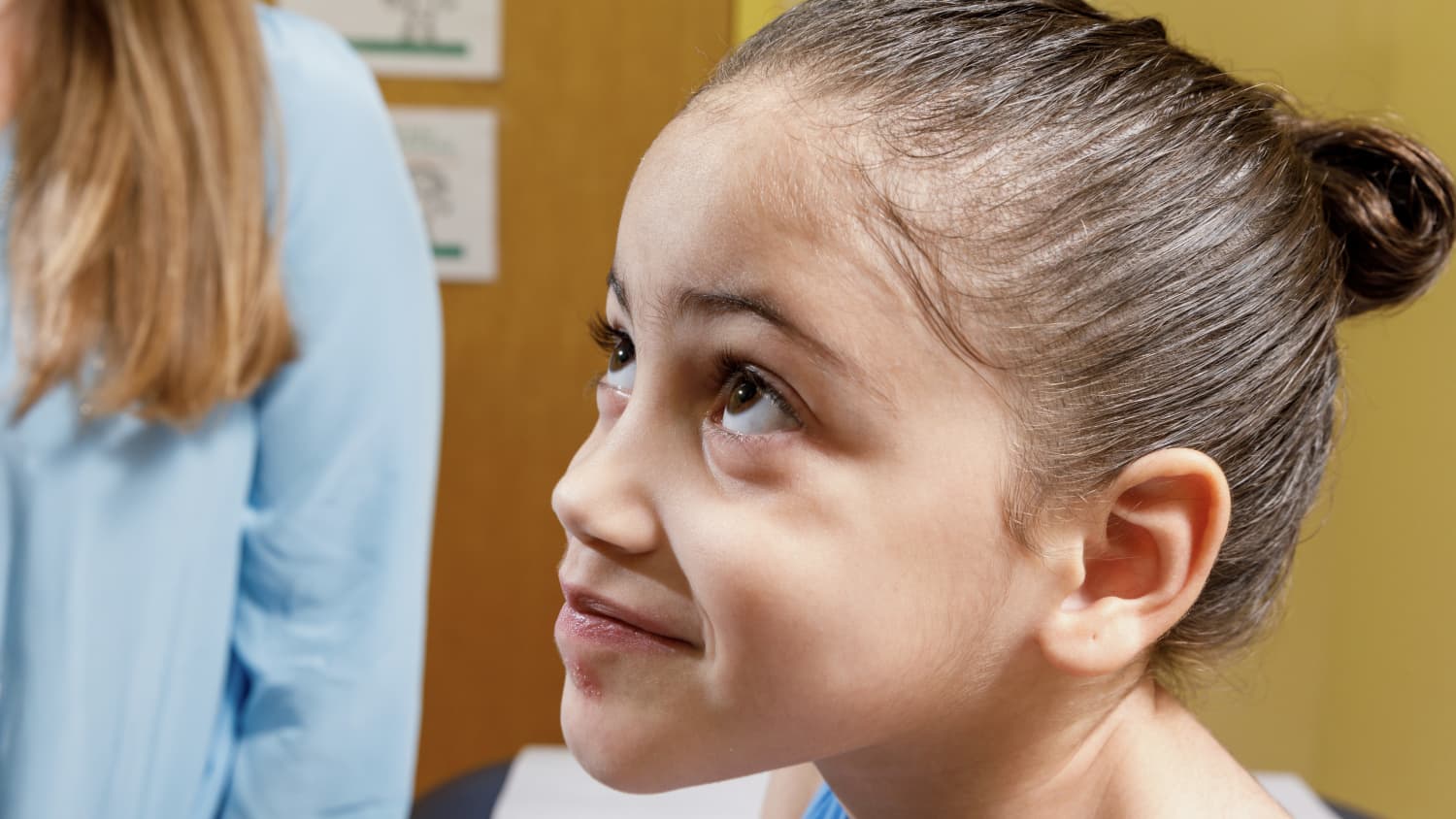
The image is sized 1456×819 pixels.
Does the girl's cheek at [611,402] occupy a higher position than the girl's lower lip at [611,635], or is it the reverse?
the girl's cheek at [611,402]

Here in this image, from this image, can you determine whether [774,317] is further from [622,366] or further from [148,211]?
[148,211]

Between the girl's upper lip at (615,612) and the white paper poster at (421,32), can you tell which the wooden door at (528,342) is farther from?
the girl's upper lip at (615,612)

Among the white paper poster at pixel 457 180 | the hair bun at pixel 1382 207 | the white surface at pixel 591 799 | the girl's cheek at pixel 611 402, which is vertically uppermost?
the hair bun at pixel 1382 207

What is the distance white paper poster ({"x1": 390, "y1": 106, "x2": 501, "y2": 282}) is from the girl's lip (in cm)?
144

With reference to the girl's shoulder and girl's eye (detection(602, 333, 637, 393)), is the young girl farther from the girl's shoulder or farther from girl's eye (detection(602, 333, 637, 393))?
the girl's shoulder

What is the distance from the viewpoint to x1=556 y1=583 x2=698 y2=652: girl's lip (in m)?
0.44

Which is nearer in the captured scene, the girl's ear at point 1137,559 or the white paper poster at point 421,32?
the girl's ear at point 1137,559

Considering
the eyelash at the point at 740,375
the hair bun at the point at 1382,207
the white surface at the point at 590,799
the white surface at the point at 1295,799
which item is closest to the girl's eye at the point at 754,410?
the eyelash at the point at 740,375

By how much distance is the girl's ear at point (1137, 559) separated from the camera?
0.46 metres

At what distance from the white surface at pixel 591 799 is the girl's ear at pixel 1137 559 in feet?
2.74

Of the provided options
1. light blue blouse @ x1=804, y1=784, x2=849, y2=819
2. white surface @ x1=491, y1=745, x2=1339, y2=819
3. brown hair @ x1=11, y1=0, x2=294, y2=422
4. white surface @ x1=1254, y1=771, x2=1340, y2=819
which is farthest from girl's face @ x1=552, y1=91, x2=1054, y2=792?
white surface @ x1=491, y1=745, x2=1339, y2=819

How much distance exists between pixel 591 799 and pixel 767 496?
1084 mm

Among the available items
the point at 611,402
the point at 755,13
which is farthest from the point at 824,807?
the point at 755,13

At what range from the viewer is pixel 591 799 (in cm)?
143
